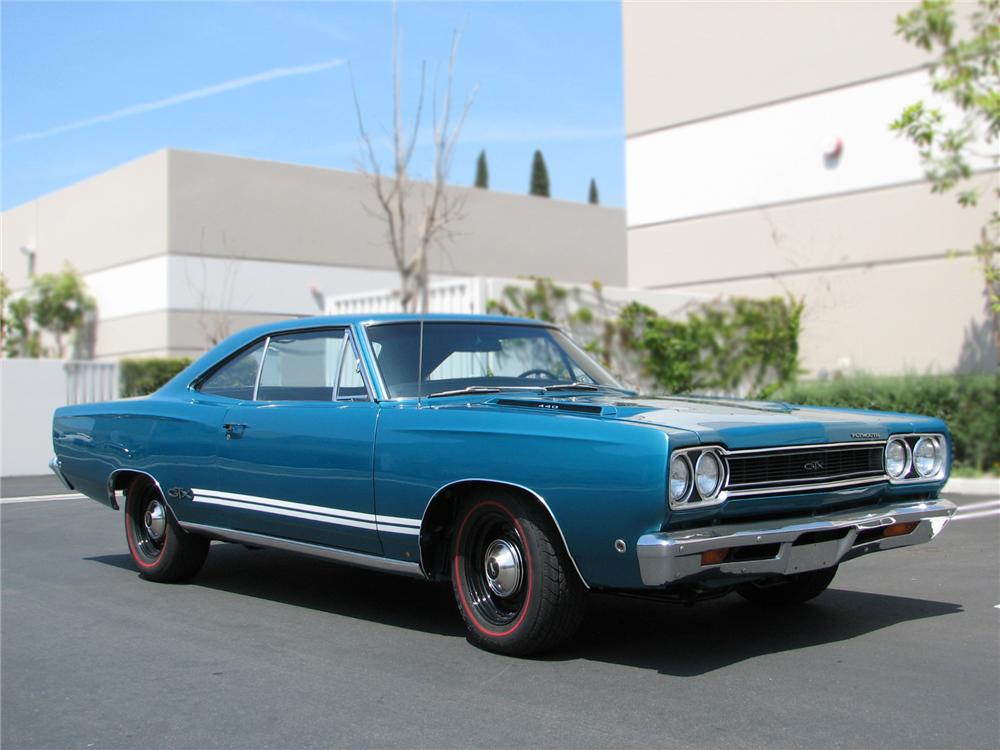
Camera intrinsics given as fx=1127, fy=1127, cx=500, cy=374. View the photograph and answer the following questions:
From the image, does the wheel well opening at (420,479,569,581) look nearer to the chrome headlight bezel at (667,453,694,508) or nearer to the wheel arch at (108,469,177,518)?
the chrome headlight bezel at (667,453,694,508)

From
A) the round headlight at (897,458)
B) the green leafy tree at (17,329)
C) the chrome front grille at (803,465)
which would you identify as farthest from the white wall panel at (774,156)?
the green leafy tree at (17,329)

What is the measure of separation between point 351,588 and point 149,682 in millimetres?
2052

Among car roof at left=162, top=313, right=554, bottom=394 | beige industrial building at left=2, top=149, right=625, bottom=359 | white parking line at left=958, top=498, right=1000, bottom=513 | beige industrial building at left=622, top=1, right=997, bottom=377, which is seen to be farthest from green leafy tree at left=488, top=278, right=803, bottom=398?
beige industrial building at left=2, top=149, right=625, bottom=359

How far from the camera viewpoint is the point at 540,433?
4648 millimetres

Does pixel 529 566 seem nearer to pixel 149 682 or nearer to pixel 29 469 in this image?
pixel 149 682

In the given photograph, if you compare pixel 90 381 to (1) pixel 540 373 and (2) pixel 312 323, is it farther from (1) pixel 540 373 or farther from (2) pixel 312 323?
(1) pixel 540 373

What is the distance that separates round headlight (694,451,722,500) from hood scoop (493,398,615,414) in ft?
1.50

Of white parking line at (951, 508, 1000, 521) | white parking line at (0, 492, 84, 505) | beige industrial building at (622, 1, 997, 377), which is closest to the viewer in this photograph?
white parking line at (951, 508, 1000, 521)

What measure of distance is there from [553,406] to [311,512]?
1.45 meters

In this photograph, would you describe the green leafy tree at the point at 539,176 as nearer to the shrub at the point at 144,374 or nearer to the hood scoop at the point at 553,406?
the shrub at the point at 144,374

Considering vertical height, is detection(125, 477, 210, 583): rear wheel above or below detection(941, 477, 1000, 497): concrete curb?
above

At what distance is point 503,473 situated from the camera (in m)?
4.71

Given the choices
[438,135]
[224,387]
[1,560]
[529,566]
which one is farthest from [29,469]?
[529,566]

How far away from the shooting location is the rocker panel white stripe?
16.9 ft
